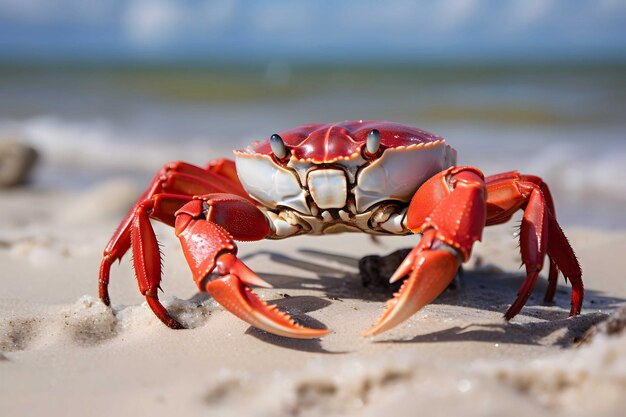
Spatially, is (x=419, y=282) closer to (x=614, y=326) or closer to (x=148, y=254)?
(x=614, y=326)

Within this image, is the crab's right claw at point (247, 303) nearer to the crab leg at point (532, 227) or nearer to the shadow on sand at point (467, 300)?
the shadow on sand at point (467, 300)

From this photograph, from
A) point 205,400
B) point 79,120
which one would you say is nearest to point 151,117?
point 79,120

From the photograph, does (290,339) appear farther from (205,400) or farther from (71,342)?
(71,342)

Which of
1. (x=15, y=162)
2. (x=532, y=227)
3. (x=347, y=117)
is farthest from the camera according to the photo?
(x=347, y=117)

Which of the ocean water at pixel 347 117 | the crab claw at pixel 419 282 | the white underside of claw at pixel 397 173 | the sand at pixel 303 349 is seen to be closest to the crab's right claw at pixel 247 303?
the sand at pixel 303 349

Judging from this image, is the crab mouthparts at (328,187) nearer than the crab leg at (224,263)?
No

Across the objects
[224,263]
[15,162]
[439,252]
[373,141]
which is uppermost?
[373,141]

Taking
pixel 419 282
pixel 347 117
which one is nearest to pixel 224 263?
pixel 419 282
